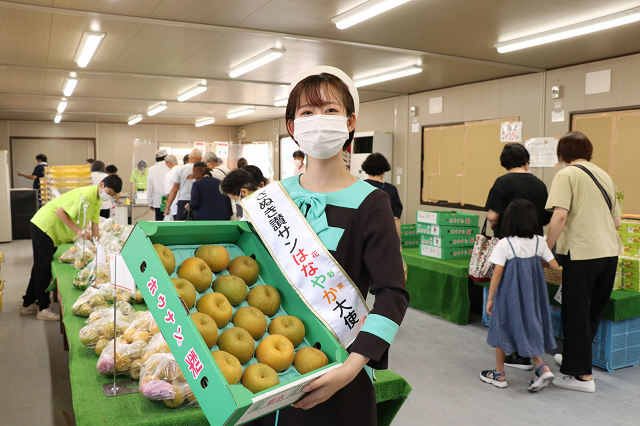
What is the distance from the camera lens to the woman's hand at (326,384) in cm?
96

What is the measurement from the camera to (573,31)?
470 centimetres

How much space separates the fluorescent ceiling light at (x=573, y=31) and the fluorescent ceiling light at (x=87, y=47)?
4458 millimetres

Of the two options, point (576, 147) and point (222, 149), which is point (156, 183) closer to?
point (222, 149)

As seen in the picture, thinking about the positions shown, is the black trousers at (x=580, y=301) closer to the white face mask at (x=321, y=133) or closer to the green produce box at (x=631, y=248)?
the green produce box at (x=631, y=248)

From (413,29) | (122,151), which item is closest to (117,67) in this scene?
(413,29)

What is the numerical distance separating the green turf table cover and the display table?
279 centimetres

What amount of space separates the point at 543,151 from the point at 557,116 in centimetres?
49

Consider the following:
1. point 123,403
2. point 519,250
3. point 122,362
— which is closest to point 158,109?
point 519,250

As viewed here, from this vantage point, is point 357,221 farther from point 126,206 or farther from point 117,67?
point 126,206

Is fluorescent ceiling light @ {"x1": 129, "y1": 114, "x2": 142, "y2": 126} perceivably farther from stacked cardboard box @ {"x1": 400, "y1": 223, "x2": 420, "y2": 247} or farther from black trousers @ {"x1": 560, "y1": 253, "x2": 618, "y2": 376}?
black trousers @ {"x1": 560, "y1": 253, "x2": 618, "y2": 376}

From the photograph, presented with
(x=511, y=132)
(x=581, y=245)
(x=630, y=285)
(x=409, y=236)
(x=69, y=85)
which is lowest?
(x=630, y=285)

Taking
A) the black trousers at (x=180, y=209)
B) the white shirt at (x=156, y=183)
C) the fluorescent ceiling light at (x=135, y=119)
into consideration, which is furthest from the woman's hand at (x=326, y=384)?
the fluorescent ceiling light at (x=135, y=119)

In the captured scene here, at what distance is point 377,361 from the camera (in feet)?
3.44

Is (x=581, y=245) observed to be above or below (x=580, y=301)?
above
